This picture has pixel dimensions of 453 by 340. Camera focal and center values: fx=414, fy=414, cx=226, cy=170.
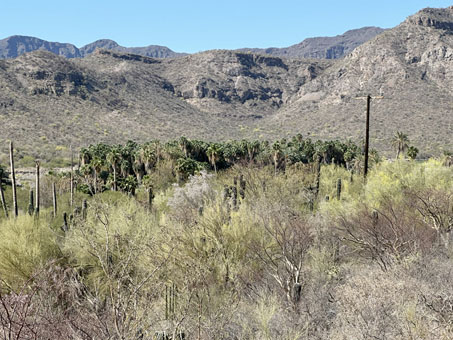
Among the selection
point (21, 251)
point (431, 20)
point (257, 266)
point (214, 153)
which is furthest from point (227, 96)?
point (21, 251)

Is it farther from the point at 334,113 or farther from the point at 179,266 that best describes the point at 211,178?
the point at 334,113

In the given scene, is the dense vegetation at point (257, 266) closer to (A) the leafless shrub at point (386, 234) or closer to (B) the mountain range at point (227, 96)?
(A) the leafless shrub at point (386, 234)

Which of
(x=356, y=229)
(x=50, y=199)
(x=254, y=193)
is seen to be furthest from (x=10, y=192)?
(x=356, y=229)

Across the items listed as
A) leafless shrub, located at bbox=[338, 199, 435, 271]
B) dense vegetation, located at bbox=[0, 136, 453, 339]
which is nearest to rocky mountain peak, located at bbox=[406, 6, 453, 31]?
dense vegetation, located at bbox=[0, 136, 453, 339]

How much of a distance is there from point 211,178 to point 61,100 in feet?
250

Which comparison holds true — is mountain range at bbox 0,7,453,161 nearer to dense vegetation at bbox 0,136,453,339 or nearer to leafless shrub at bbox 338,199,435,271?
dense vegetation at bbox 0,136,453,339

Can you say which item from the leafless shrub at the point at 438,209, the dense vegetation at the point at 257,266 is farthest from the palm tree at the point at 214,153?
the leafless shrub at the point at 438,209

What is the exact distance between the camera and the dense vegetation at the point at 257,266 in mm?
11484

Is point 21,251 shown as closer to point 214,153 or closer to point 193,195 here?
point 193,195

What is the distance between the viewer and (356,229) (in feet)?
71.3

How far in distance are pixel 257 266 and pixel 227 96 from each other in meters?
149

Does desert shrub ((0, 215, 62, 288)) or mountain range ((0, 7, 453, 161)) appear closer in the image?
desert shrub ((0, 215, 62, 288))

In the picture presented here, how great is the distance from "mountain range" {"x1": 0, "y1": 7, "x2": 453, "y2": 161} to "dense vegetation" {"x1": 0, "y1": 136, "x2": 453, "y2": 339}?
47915 millimetres

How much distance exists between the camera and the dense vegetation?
11.5 meters
